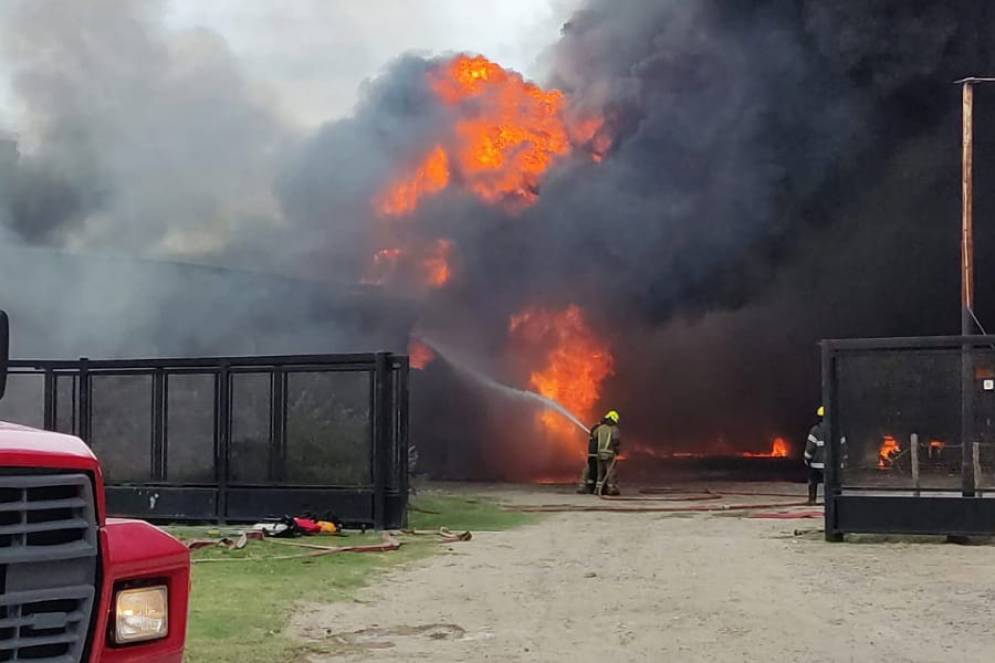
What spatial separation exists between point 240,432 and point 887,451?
8.63 metres

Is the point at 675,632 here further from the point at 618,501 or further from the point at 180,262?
the point at 180,262

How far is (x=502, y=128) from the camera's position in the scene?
28516 millimetres

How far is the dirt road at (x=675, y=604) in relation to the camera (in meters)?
7.57

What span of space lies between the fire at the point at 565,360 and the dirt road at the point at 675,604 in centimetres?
1629

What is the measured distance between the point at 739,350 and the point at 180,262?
1761cm

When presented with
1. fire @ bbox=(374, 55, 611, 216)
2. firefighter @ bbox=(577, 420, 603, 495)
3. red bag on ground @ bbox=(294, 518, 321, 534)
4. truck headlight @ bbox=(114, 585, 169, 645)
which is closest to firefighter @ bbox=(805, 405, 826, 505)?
firefighter @ bbox=(577, 420, 603, 495)

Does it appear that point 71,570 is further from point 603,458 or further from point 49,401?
point 603,458

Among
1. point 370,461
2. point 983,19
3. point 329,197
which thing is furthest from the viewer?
point 329,197

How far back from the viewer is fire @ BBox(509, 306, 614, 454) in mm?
30594

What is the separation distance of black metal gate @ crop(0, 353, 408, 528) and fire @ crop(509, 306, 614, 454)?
46.2ft

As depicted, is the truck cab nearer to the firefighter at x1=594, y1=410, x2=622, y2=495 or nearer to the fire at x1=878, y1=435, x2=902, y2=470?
the fire at x1=878, y1=435, x2=902, y2=470

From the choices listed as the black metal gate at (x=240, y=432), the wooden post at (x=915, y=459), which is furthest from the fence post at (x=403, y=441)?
the wooden post at (x=915, y=459)

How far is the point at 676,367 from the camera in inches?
1425

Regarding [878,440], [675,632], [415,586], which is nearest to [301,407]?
[415,586]
